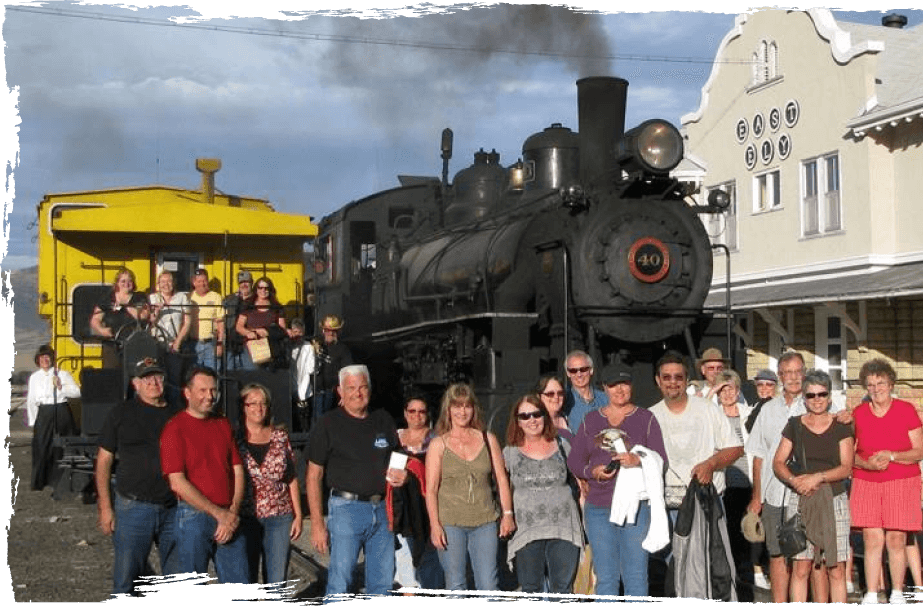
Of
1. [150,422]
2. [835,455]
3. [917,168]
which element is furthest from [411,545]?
[917,168]

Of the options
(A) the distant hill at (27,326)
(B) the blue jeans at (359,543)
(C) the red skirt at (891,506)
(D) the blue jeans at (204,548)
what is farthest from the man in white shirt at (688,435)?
(A) the distant hill at (27,326)

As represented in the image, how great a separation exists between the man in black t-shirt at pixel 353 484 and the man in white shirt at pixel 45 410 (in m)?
6.66

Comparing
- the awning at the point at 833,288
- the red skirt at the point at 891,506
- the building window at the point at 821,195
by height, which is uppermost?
the building window at the point at 821,195

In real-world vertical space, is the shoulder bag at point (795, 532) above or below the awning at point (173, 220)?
below

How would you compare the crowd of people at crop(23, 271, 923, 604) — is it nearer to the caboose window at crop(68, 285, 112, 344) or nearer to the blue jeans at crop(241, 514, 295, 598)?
the blue jeans at crop(241, 514, 295, 598)

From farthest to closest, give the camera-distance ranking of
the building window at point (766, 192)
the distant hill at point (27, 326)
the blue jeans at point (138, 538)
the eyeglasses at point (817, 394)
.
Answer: the distant hill at point (27, 326)
the building window at point (766, 192)
the eyeglasses at point (817, 394)
the blue jeans at point (138, 538)

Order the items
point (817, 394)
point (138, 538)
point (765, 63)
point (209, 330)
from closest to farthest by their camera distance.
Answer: point (138, 538)
point (817, 394)
point (209, 330)
point (765, 63)

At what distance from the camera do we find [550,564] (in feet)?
21.1

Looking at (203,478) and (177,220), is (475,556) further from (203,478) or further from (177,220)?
(177,220)

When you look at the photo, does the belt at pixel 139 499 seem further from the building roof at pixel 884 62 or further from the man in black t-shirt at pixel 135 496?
the building roof at pixel 884 62

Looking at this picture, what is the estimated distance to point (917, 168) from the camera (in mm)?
17969

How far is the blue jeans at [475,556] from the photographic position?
629 cm

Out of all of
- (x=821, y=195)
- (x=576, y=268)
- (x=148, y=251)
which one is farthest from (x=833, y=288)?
(x=148, y=251)

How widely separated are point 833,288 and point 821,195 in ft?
8.27
